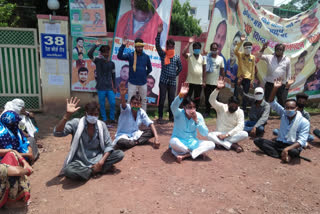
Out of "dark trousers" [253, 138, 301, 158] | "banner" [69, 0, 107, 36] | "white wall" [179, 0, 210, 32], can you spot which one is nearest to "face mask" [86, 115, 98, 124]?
"dark trousers" [253, 138, 301, 158]

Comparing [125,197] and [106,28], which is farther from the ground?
[106,28]

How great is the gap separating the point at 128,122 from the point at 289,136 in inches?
119

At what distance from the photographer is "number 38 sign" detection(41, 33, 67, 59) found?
665 centimetres

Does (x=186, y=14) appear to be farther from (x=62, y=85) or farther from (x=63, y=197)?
(x=63, y=197)

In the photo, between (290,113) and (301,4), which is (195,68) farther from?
(301,4)

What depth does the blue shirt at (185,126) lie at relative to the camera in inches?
171

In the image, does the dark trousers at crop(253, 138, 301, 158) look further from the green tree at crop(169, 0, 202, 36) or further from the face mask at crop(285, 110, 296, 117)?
the green tree at crop(169, 0, 202, 36)

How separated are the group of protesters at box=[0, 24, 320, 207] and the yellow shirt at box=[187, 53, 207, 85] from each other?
3cm

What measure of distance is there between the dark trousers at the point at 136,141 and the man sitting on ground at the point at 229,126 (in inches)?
46.7

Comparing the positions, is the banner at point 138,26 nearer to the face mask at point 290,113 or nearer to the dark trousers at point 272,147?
the dark trousers at point 272,147

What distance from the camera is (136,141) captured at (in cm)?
487

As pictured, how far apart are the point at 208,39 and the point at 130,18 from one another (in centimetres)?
233

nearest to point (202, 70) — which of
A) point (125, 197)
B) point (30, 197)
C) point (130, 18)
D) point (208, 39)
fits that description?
point (208, 39)

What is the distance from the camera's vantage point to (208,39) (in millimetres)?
7465
